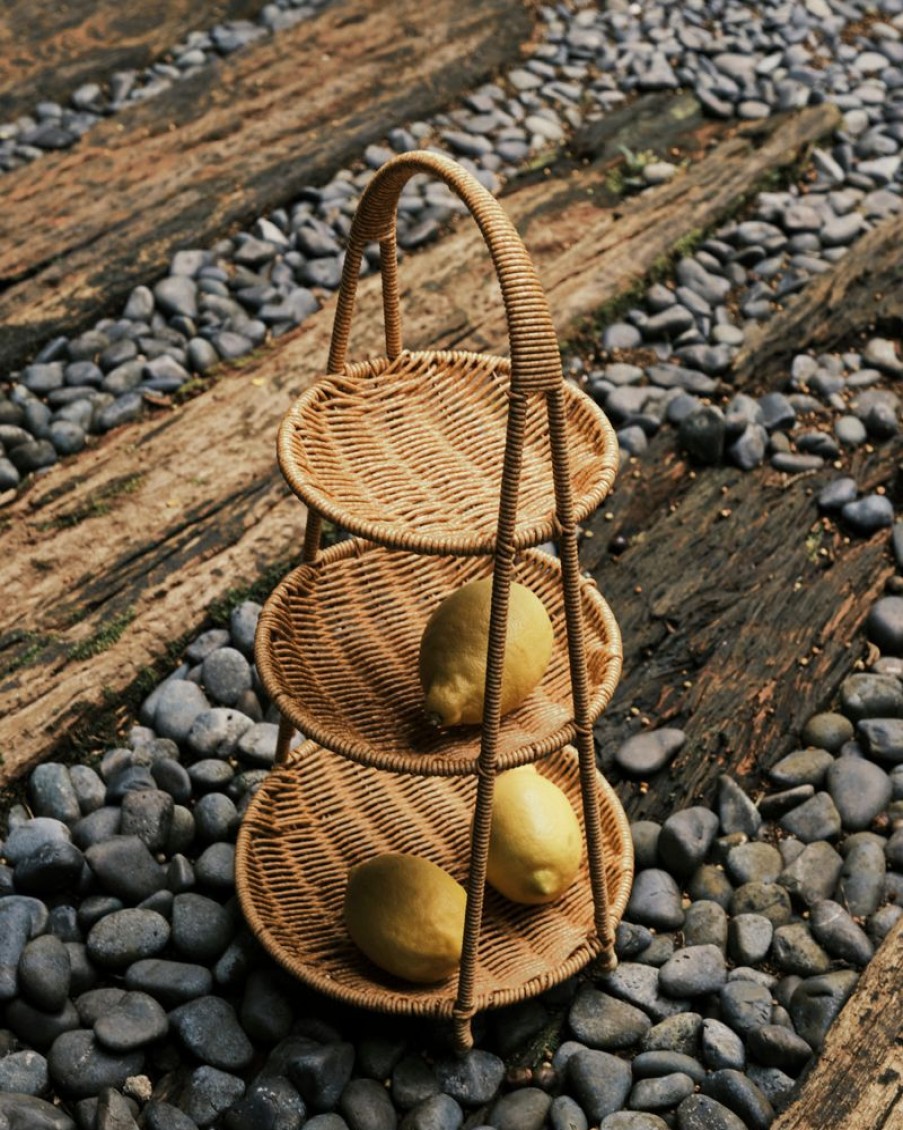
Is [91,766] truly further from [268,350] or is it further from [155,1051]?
[268,350]

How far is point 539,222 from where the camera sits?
180 inches

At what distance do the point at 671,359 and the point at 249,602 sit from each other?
1529 millimetres

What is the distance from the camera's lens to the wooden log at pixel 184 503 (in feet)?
10.1

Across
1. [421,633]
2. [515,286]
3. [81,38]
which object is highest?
[515,286]

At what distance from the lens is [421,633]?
258 cm

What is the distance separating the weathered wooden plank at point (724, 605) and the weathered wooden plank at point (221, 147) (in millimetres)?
1745

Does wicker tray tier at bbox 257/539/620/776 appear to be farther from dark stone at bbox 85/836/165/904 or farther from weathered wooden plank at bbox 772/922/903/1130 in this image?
weathered wooden plank at bbox 772/922/903/1130

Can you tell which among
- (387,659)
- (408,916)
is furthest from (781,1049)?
(387,659)

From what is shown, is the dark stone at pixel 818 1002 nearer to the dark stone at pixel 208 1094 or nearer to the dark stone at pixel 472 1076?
the dark stone at pixel 472 1076

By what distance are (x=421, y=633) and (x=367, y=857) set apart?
431mm

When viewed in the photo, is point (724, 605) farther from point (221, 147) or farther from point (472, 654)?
point (221, 147)

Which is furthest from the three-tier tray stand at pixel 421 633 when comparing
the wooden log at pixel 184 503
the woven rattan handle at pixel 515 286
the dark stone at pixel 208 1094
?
the wooden log at pixel 184 503

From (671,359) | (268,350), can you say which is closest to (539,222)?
(671,359)

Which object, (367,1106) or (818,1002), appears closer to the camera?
(367,1106)
